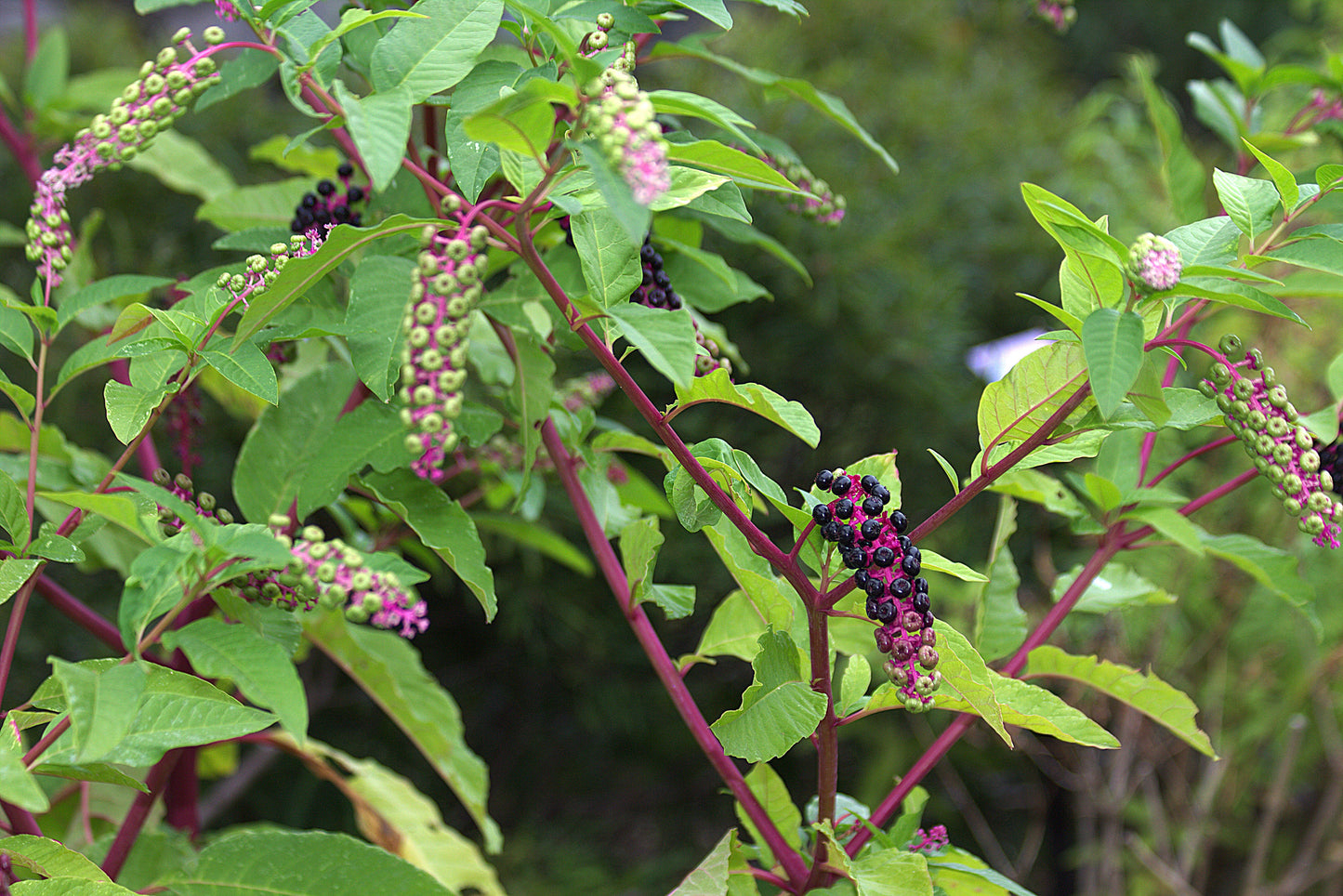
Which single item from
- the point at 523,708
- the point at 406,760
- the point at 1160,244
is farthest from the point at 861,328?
the point at 1160,244

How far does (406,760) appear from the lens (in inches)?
62.6

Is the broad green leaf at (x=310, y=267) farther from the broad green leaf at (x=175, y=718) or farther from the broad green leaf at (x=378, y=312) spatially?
the broad green leaf at (x=175, y=718)

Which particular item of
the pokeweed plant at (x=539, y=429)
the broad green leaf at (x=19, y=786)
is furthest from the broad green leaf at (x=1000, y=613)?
the broad green leaf at (x=19, y=786)

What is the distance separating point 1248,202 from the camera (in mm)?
465

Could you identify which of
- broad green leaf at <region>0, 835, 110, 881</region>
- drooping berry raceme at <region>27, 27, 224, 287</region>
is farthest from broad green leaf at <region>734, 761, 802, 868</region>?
drooping berry raceme at <region>27, 27, 224, 287</region>

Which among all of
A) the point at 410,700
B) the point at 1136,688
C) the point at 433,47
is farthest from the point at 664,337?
the point at 410,700

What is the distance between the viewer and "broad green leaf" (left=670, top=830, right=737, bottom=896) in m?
0.49

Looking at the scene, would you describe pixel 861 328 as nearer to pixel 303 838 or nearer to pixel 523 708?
pixel 523 708

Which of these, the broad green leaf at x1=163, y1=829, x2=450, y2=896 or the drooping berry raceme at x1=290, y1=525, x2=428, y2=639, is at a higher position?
the drooping berry raceme at x1=290, y1=525, x2=428, y2=639

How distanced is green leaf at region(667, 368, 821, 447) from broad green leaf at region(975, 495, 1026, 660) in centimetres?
23

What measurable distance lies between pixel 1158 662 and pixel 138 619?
1.62 metres

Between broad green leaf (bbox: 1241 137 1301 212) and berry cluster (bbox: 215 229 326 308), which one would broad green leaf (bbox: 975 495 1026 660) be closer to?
broad green leaf (bbox: 1241 137 1301 212)

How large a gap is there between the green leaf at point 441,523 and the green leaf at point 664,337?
0.55 feet

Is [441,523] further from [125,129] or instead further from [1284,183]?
[1284,183]
